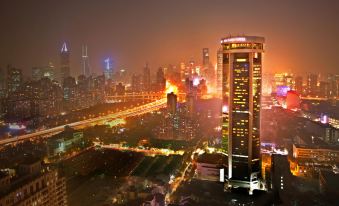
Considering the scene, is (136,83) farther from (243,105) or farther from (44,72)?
(243,105)

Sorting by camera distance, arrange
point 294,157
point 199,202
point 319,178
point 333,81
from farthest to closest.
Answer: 1. point 333,81
2. point 294,157
3. point 319,178
4. point 199,202

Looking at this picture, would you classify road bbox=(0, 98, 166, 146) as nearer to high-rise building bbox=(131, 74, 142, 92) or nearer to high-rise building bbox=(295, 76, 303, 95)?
high-rise building bbox=(131, 74, 142, 92)

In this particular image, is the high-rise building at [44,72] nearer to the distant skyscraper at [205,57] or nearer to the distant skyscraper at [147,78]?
the distant skyscraper at [147,78]

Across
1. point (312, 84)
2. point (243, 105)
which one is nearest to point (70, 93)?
point (243, 105)

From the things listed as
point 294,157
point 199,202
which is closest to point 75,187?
point 199,202

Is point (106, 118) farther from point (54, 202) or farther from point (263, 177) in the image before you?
point (54, 202)

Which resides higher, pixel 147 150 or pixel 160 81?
pixel 160 81

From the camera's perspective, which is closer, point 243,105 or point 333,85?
point 243,105

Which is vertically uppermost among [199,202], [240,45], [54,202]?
[240,45]
